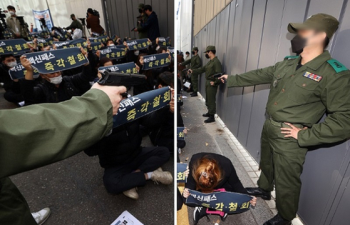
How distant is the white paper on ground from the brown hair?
2.53 feet

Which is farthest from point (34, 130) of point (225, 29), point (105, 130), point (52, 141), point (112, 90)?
point (225, 29)

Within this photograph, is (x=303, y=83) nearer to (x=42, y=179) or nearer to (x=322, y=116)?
(x=322, y=116)

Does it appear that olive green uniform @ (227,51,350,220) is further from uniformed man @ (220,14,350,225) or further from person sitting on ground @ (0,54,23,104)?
person sitting on ground @ (0,54,23,104)

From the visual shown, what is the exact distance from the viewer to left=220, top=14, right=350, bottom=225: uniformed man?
4.55 feet

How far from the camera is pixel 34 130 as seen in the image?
63cm

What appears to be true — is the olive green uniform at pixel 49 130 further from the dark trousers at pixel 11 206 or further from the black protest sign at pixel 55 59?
the black protest sign at pixel 55 59

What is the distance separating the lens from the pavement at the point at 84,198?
2.03 meters

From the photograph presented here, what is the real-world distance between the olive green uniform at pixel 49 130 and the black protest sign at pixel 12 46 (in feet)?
17.6

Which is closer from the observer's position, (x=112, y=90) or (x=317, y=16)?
(x=112, y=90)

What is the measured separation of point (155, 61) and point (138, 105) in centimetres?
234

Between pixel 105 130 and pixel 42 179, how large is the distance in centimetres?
248

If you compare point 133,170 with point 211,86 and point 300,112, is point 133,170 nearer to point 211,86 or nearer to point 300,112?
point 300,112

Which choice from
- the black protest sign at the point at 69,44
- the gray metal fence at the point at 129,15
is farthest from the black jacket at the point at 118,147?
the gray metal fence at the point at 129,15

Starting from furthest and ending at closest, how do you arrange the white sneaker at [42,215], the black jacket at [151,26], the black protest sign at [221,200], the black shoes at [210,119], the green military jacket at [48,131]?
the black jacket at [151,26] → the black shoes at [210,119] → the white sneaker at [42,215] → the black protest sign at [221,200] → the green military jacket at [48,131]
